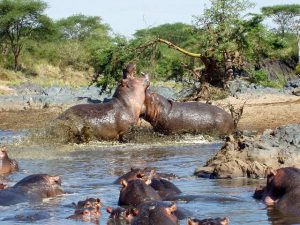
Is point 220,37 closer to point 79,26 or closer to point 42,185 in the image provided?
point 42,185

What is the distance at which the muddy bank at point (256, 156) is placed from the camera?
8789mm

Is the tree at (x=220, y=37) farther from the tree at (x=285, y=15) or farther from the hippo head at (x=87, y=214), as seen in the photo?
the tree at (x=285, y=15)

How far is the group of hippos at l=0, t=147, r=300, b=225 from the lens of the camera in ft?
18.8

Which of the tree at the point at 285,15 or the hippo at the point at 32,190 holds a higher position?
the tree at the point at 285,15

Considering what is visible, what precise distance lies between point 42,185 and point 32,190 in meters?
0.19

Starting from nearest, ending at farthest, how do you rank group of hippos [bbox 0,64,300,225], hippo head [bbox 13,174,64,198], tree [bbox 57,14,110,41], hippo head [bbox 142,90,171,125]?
group of hippos [bbox 0,64,300,225] < hippo head [bbox 13,174,64,198] < hippo head [bbox 142,90,171,125] < tree [bbox 57,14,110,41]

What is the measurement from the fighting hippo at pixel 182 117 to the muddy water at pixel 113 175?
295 mm

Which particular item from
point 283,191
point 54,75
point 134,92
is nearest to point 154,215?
point 283,191

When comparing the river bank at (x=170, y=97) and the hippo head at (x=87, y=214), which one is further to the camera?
the river bank at (x=170, y=97)

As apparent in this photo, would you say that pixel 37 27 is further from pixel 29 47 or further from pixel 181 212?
pixel 181 212

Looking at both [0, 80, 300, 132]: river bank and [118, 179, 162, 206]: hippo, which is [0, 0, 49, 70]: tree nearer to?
[0, 80, 300, 132]: river bank

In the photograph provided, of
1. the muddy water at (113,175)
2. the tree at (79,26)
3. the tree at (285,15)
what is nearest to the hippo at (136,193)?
the muddy water at (113,175)

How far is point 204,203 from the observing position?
23.8 ft

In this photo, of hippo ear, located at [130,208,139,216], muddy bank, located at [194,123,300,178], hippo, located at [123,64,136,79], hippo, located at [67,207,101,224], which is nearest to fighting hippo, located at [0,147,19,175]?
muddy bank, located at [194,123,300,178]
